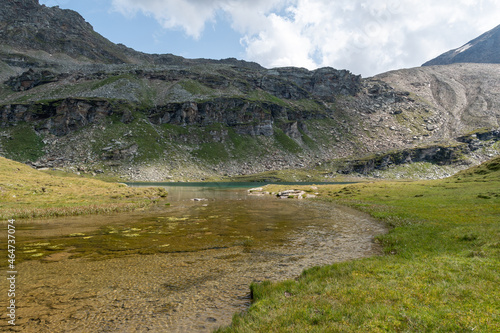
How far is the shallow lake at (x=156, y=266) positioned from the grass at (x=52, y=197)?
878 cm

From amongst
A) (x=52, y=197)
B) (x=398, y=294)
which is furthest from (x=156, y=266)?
(x=52, y=197)

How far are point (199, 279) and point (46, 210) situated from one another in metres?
39.8

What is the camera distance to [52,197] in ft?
167

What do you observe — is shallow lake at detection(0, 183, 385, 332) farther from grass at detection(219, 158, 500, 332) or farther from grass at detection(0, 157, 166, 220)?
grass at detection(0, 157, 166, 220)

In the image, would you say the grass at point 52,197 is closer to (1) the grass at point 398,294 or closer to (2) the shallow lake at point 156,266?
(2) the shallow lake at point 156,266

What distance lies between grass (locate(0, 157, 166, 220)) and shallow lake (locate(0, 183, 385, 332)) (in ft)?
28.8

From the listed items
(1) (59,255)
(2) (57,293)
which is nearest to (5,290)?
(2) (57,293)

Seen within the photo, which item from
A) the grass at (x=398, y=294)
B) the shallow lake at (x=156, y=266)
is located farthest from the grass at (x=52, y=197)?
the grass at (x=398, y=294)

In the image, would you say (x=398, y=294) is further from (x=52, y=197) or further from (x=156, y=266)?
(x=52, y=197)

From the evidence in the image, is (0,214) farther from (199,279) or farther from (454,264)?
(454,264)

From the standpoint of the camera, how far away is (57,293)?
13367mm

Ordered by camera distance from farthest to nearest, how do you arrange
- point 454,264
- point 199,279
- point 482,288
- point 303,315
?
1. point 199,279
2. point 454,264
3. point 482,288
4. point 303,315

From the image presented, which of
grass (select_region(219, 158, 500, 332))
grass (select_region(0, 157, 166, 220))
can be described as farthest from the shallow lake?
grass (select_region(0, 157, 166, 220))

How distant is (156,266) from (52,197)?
47.6 m
